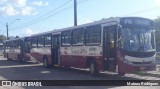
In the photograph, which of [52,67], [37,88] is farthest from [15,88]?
[52,67]

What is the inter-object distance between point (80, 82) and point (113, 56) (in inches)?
86.0

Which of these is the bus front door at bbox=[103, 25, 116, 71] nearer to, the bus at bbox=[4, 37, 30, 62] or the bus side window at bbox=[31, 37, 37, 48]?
the bus side window at bbox=[31, 37, 37, 48]

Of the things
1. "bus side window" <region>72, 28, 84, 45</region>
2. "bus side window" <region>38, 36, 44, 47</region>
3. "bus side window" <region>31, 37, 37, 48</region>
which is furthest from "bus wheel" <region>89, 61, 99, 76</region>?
"bus side window" <region>31, 37, 37, 48</region>

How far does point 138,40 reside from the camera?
15664 millimetres

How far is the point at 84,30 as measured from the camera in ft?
62.3

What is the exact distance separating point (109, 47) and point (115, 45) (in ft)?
2.27

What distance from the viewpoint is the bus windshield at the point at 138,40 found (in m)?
15.4

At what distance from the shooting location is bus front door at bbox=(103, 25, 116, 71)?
1595 cm

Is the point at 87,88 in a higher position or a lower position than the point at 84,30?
lower

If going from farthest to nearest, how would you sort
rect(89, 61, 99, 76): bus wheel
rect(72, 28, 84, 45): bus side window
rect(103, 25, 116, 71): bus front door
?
rect(72, 28, 84, 45): bus side window, rect(89, 61, 99, 76): bus wheel, rect(103, 25, 116, 71): bus front door

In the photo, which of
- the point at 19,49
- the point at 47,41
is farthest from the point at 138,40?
the point at 19,49

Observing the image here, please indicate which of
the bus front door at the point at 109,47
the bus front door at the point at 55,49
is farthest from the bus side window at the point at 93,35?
the bus front door at the point at 55,49

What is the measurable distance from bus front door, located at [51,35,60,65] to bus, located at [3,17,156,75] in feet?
9.40

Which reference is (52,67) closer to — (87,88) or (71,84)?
(71,84)
